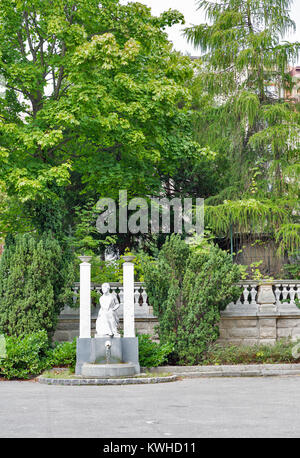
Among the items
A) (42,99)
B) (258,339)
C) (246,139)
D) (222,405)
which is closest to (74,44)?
(42,99)

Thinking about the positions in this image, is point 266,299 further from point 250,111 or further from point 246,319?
point 250,111

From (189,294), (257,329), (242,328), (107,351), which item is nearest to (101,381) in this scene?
(107,351)

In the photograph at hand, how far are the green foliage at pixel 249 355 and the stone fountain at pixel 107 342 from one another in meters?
2.16

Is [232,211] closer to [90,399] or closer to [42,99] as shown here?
[42,99]

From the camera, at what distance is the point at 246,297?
16.8 m

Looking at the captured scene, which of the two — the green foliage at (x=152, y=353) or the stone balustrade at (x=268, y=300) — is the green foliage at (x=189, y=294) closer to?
the green foliage at (x=152, y=353)

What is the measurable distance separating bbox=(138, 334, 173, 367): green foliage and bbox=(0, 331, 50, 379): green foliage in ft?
8.08

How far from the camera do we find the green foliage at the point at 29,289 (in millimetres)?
15258

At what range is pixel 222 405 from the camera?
9133 millimetres

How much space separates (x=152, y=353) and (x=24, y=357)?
10.7 ft

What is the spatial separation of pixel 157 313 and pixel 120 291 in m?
1.62
